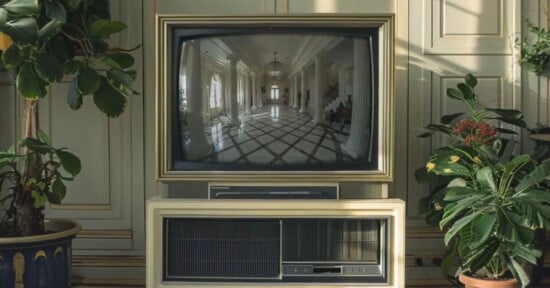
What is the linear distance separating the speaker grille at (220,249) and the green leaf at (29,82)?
1.95 feet

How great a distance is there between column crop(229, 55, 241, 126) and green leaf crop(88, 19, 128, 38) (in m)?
0.40

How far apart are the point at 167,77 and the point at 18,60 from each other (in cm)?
47

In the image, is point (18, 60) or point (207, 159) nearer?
point (18, 60)

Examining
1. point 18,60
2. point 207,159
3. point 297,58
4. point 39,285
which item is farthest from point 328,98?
point 39,285

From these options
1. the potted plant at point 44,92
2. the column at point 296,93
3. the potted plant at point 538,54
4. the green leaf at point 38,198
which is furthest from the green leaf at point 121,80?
the potted plant at point 538,54

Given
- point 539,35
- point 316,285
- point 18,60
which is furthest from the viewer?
point 539,35

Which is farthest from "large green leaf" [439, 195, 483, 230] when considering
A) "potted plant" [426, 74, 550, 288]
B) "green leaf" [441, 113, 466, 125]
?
"green leaf" [441, 113, 466, 125]

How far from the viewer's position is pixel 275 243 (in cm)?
200

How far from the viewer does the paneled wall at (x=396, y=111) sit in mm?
2395

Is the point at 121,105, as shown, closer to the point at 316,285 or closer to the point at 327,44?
the point at 327,44

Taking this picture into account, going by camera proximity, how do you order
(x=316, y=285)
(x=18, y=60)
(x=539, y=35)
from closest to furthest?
(x=18, y=60) → (x=316, y=285) → (x=539, y=35)

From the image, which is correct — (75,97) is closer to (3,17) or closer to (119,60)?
(119,60)

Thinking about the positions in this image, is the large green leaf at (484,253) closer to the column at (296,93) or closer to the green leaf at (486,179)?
the green leaf at (486,179)

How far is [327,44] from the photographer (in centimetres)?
203
